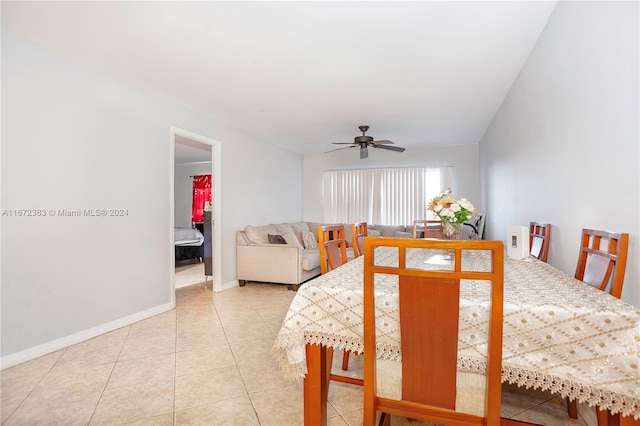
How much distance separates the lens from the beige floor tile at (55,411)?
5.36 ft

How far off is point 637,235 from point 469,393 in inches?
41.0

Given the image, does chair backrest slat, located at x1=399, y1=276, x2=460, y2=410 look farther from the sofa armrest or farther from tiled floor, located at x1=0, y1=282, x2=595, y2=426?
the sofa armrest

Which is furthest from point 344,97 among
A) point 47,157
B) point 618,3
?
point 47,157

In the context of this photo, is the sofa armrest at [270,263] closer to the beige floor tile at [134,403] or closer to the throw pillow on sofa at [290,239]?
the throw pillow on sofa at [290,239]

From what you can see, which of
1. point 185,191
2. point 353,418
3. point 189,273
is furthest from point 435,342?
point 185,191

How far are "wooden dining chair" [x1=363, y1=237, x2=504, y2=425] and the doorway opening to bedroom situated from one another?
3222 millimetres

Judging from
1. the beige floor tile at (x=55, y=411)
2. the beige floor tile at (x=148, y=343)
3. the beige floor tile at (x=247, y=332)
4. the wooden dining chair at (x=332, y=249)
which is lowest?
the beige floor tile at (x=148, y=343)

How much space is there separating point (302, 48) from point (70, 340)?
3.08m

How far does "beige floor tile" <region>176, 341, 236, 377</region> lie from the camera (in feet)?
7.18

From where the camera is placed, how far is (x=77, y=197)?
8.92ft

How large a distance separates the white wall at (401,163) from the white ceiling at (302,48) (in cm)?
239

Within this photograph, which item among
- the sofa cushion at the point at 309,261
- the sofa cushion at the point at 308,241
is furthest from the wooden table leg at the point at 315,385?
the sofa cushion at the point at 308,241

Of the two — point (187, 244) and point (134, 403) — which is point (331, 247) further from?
point (187, 244)

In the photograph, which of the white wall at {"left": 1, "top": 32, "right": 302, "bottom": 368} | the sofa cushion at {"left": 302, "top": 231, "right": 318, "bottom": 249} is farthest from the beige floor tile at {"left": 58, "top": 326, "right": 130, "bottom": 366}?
the sofa cushion at {"left": 302, "top": 231, "right": 318, "bottom": 249}
